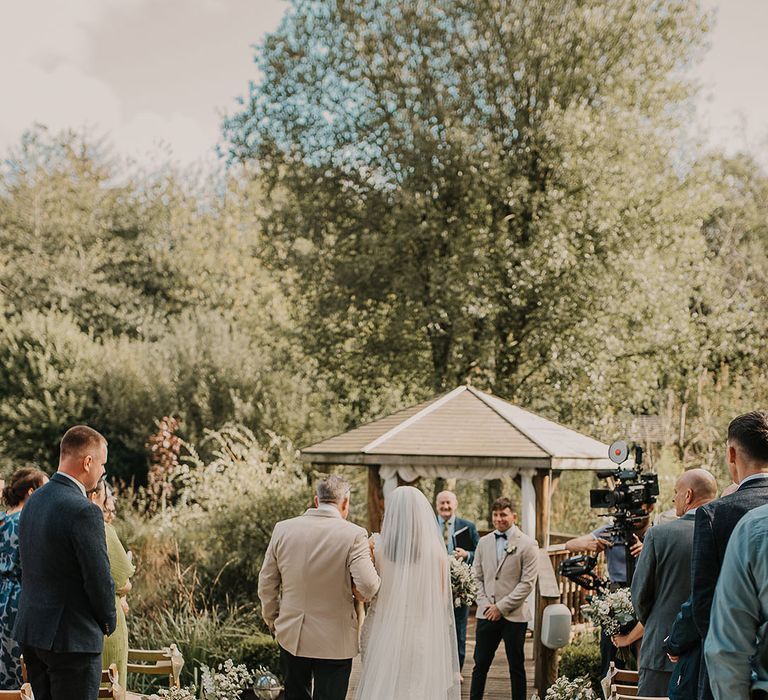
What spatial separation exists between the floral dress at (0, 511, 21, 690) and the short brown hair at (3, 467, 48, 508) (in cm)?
27

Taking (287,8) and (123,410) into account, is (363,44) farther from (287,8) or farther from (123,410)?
(123,410)

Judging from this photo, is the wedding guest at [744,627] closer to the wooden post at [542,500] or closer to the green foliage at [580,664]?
the green foliage at [580,664]

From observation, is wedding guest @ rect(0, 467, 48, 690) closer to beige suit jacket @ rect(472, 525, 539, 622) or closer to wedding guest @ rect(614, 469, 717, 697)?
wedding guest @ rect(614, 469, 717, 697)

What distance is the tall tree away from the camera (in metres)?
17.6

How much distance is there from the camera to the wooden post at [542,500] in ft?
40.2

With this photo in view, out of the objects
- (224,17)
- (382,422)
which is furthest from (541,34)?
(382,422)

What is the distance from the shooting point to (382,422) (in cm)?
1395

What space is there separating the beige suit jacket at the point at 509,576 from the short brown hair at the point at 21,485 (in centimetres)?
388

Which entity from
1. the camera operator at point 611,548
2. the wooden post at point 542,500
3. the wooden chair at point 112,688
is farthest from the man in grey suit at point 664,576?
the wooden post at point 542,500

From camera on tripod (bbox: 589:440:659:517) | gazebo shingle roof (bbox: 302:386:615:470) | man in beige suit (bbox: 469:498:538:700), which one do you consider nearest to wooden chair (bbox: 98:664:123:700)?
camera on tripod (bbox: 589:440:659:517)

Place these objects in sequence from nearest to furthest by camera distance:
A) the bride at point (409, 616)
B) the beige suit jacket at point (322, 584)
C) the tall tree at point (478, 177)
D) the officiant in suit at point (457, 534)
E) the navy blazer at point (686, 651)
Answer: the navy blazer at point (686, 651) → the beige suit jacket at point (322, 584) → the bride at point (409, 616) → the officiant in suit at point (457, 534) → the tall tree at point (478, 177)

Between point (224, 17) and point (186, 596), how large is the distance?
39.3ft

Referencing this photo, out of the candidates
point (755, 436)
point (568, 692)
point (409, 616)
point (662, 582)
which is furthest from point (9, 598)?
point (755, 436)

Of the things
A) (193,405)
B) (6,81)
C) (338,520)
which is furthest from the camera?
(6,81)
